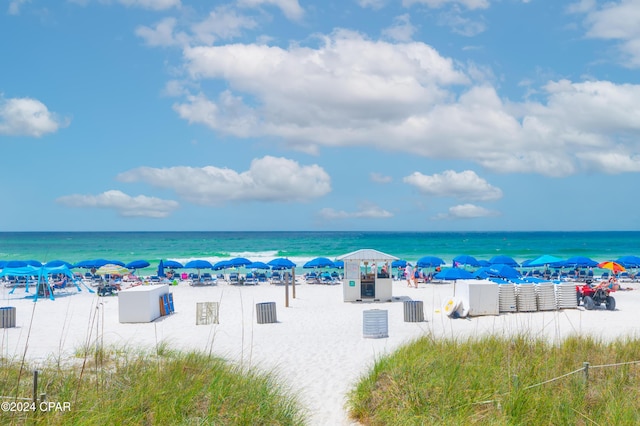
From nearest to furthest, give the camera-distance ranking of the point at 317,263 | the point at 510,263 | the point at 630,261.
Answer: the point at 630,261, the point at 317,263, the point at 510,263

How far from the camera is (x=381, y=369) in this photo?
7.40 m

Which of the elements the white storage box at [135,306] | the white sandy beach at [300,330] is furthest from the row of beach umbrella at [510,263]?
the white storage box at [135,306]

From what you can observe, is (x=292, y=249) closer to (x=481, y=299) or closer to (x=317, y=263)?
(x=317, y=263)

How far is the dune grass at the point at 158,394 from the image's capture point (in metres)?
5.01

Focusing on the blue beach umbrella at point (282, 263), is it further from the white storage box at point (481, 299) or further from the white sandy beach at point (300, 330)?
the white storage box at point (481, 299)

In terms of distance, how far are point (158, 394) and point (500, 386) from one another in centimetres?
404

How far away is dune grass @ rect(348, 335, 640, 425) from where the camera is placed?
5742 mm

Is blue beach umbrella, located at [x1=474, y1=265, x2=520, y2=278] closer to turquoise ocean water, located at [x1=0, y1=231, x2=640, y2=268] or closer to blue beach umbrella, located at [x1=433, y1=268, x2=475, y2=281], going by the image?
blue beach umbrella, located at [x1=433, y1=268, x2=475, y2=281]

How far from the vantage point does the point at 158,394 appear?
5.51 metres

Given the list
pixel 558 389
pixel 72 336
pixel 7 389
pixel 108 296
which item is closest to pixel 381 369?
pixel 558 389

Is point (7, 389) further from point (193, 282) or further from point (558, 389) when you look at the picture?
point (193, 282)

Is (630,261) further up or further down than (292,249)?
further up

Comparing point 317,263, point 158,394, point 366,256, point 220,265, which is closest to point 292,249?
point 317,263

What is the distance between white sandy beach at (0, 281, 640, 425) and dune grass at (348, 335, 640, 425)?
687 mm
